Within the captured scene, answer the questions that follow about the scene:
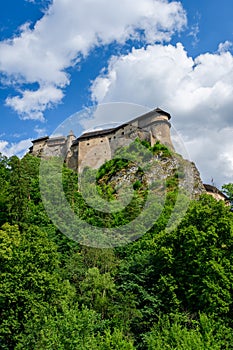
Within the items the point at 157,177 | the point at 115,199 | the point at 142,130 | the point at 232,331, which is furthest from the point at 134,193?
the point at 232,331

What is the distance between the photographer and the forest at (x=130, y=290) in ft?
77.0

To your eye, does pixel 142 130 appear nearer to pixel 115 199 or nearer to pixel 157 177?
pixel 157 177

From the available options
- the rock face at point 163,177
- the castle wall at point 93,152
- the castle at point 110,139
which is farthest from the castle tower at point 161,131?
the castle wall at point 93,152

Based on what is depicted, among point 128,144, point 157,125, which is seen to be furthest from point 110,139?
point 157,125

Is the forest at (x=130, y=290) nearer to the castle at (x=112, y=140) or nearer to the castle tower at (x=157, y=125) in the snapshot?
the castle at (x=112, y=140)

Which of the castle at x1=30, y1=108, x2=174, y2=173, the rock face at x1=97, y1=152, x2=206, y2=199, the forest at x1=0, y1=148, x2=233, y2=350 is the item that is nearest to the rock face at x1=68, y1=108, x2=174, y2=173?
the castle at x1=30, y1=108, x2=174, y2=173

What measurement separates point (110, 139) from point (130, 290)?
46965mm

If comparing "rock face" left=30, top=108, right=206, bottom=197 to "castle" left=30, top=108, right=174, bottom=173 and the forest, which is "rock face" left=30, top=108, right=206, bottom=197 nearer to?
"castle" left=30, top=108, right=174, bottom=173

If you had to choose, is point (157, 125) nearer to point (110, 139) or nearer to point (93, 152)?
point (110, 139)

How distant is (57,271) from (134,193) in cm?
2455

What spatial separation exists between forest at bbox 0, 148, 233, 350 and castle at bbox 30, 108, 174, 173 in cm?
3562

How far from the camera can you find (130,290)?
32406 millimetres

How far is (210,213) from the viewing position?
107ft

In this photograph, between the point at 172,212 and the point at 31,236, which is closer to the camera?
the point at 31,236
